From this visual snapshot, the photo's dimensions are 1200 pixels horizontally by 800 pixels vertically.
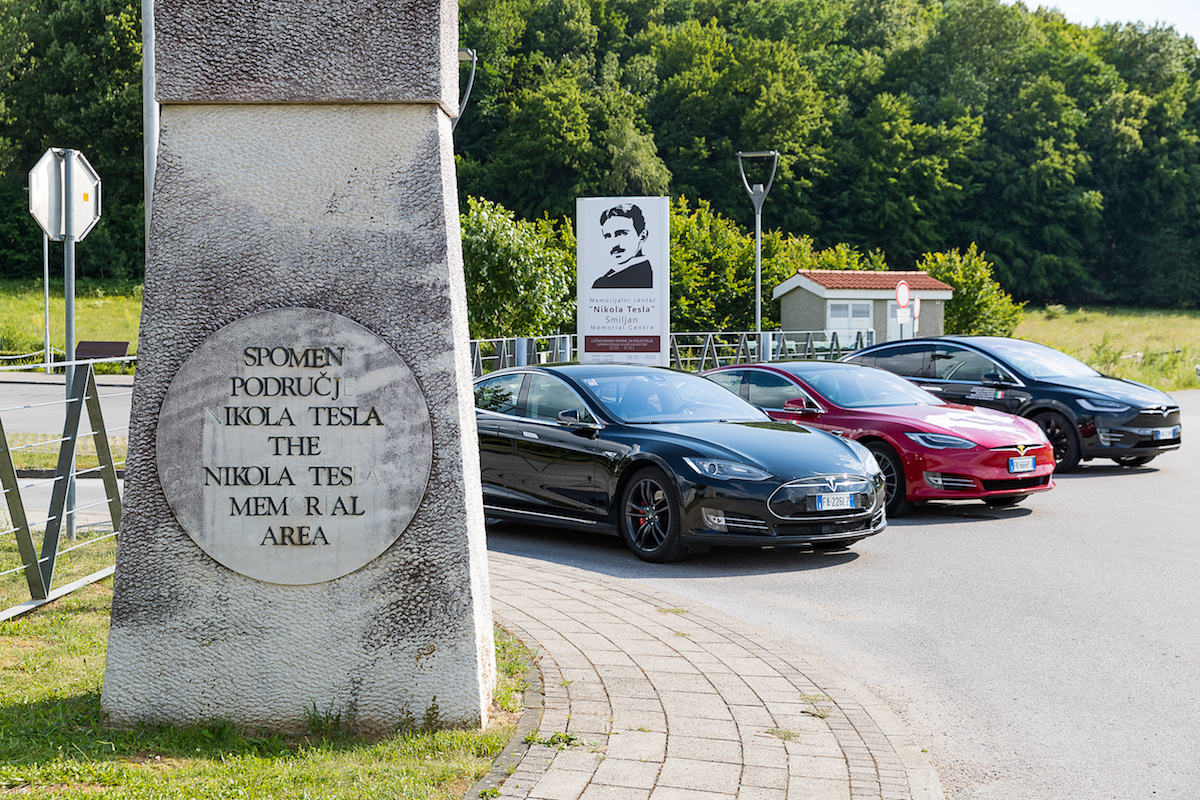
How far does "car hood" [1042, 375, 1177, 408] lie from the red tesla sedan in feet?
10.6

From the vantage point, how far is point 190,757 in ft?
13.9

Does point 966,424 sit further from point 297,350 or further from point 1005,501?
point 297,350

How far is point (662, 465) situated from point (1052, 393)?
775 centimetres

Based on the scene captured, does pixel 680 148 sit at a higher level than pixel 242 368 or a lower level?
higher

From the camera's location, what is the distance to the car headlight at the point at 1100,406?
1448cm

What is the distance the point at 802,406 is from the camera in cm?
1201

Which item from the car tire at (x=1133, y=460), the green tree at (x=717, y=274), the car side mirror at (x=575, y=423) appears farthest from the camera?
the green tree at (x=717, y=274)

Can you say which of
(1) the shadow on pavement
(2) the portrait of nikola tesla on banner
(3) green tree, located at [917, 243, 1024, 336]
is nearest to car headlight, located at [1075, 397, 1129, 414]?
(1) the shadow on pavement

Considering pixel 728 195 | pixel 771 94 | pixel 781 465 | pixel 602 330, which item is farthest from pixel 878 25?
pixel 781 465

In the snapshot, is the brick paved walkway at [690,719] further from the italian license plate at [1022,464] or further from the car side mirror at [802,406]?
the car side mirror at [802,406]

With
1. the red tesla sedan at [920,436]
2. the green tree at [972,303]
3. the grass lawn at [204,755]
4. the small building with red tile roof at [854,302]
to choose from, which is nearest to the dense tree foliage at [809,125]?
the green tree at [972,303]

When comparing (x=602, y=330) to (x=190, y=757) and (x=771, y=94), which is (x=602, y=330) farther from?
(x=771, y=94)

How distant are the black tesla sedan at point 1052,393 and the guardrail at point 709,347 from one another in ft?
29.9

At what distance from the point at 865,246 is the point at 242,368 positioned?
7629 centimetres
